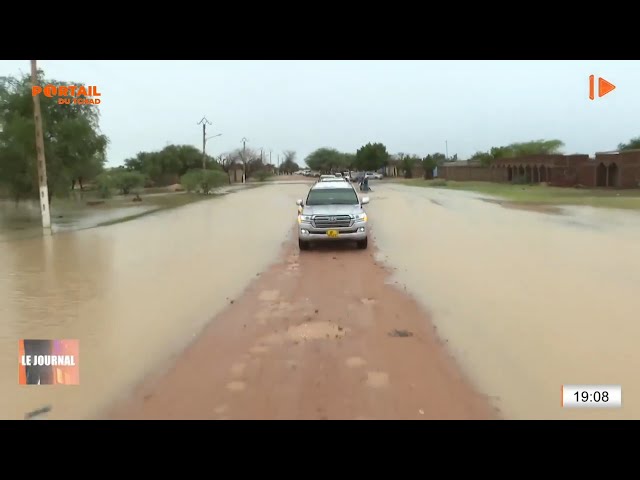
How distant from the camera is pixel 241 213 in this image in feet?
90.7

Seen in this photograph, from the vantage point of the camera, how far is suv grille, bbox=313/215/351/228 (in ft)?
44.6

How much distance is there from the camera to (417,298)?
881cm

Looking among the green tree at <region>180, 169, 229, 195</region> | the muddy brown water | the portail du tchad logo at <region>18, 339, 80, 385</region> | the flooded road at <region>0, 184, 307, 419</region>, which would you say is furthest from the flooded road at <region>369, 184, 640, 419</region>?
the green tree at <region>180, 169, 229, 195</region>

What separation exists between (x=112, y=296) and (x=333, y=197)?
7.07 m

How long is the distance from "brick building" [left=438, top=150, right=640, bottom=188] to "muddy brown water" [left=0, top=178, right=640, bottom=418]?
26.4 m

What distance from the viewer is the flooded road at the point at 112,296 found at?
550 cm

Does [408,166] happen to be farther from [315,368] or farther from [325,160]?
[315,368]

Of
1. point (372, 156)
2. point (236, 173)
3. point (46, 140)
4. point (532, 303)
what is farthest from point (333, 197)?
point (372, 156)

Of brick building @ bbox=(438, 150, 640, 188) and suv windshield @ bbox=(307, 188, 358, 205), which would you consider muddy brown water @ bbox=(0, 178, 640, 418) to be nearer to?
suv windshield @ bbox=(307, 188, 358, 205)

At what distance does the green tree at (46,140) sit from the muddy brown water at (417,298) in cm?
662

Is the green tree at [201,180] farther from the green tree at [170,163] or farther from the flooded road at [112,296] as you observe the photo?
the flooded road at [112,296]
